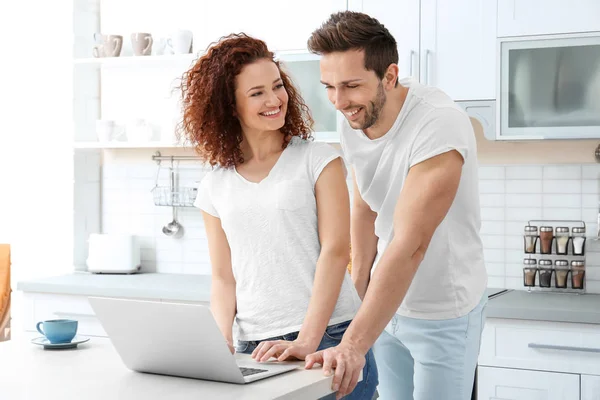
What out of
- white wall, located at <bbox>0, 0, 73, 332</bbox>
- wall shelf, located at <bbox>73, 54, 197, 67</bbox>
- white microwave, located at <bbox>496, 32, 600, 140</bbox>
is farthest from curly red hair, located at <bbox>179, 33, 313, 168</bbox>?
white wall, located at <bbox>0, 0, 73, 332</bbox>

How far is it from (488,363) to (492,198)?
853mm

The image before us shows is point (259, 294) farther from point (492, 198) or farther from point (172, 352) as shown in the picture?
point (492, 198)

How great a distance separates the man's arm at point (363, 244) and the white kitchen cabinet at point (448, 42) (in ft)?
3.99

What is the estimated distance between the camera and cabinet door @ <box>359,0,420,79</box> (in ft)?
11.1

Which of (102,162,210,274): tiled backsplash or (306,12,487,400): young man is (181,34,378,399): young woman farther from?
(102,162,210,274): tiled backsplash

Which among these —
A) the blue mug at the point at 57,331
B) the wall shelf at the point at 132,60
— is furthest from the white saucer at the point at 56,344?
the wall shelf at the point at 132,60

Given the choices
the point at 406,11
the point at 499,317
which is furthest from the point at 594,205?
the point at 406,11

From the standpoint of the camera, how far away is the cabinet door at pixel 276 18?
11.7 feet

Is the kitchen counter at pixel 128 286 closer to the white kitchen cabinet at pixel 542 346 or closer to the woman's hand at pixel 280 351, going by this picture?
the white kitchen cabinet at pixel 542 346

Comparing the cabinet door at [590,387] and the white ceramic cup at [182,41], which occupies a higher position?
the white ceramic cup at [182,41]

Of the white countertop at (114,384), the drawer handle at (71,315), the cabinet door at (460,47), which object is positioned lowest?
the drawer handle at (71,315)

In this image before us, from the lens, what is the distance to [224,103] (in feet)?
6.67

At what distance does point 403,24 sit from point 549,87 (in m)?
0.65

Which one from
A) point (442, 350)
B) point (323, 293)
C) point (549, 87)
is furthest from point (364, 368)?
point (549, 87)
